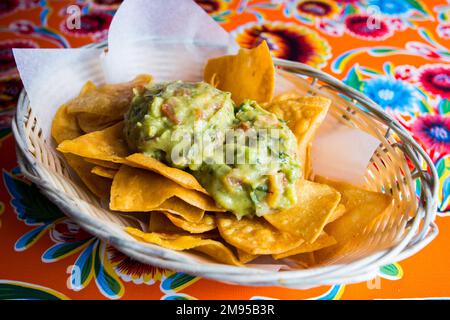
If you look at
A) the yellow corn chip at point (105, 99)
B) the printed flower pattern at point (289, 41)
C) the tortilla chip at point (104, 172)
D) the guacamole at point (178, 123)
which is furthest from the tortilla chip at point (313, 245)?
the printed flower pattern at point (289, 41)

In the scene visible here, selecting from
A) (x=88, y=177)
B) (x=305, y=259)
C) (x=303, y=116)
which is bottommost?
(x=305, y=259)

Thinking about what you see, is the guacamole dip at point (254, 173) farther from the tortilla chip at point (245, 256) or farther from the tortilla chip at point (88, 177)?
the tortilla chip at point (88, 177)

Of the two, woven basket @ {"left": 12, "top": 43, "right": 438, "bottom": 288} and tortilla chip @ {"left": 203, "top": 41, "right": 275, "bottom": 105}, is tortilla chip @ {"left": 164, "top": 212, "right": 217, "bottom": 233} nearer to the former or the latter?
woven basket @ {"left": 12, "top": 43, "right": 438, "bottom": 288}

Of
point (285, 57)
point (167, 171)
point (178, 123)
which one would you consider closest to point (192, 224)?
point (167, 171)

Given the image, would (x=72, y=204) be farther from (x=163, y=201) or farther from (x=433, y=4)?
(x=433, y=4)

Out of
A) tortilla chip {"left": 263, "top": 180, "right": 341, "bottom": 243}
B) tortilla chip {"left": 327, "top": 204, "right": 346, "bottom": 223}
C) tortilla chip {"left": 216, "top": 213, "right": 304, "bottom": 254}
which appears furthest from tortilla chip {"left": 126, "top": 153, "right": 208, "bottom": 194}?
tortilla chip {"left": 327, "top": 204, "right": 346, "bottom": 223}

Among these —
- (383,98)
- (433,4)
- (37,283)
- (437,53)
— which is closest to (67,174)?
(37,283)

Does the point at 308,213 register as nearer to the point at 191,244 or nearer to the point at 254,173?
the point at 254,173
